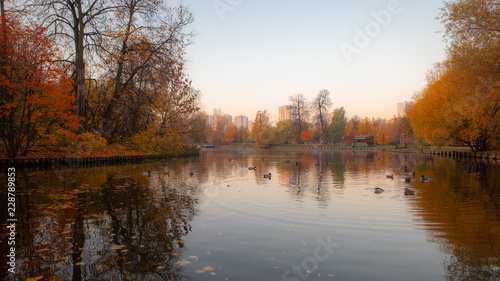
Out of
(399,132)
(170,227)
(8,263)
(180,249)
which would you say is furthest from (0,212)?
(399,132)

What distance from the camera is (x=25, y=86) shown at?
17594mm

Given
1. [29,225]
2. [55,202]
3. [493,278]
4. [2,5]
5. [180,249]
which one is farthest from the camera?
[2,5]

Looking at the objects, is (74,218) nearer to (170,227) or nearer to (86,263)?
(170,227)

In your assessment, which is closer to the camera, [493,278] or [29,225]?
[493,278]

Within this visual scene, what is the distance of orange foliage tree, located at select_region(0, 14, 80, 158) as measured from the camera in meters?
17.0

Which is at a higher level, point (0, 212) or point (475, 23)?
point (475, 23)

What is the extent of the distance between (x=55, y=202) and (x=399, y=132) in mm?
93091

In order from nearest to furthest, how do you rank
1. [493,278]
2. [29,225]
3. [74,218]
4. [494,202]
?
[493,278], [29,225], [74,218], [494,202]

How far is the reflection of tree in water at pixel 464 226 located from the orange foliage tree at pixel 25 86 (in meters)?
19.7

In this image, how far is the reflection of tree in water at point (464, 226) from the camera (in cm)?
452

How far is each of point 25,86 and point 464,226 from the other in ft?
71.1

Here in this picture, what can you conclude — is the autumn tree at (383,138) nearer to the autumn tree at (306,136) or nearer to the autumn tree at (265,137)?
the autumn tree at (306,136)

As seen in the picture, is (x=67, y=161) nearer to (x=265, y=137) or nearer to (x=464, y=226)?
(x=464, y=226)

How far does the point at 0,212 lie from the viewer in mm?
7383
